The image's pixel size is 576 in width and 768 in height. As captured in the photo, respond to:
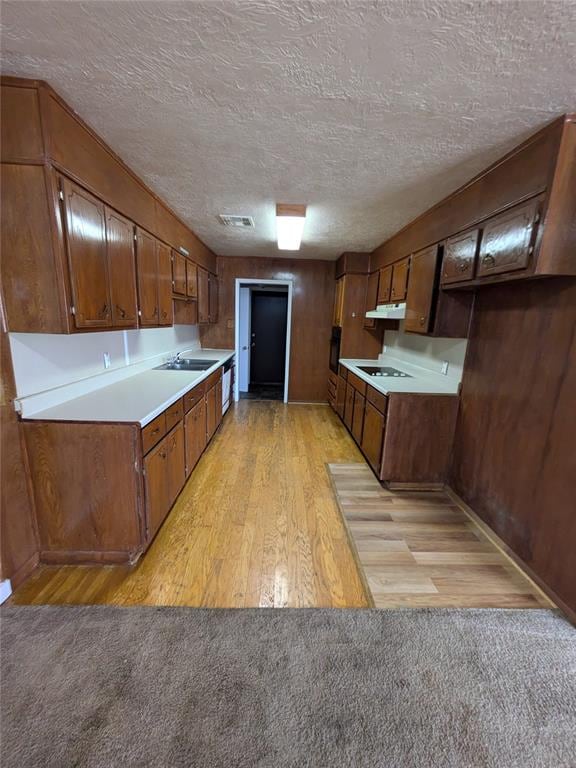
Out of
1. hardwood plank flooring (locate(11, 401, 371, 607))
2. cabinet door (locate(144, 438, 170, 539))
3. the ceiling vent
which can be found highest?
the ceiling vent

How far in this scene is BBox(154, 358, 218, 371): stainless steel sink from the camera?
11.6 feet

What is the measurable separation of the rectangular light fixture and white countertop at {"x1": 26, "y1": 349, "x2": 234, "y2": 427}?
1700 mm

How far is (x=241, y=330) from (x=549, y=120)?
5.03m

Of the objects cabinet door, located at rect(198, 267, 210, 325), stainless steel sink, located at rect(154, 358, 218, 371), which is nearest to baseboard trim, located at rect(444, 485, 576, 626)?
stainless steel sink, located at rect(154, 358, 218, 371)

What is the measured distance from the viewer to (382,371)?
3824 millimetres

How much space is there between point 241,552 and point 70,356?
1.74 meters

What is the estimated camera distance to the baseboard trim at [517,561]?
171 cm

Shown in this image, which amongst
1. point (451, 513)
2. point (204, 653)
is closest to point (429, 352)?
point (451, 513)

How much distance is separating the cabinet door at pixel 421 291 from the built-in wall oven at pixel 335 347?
1803mm

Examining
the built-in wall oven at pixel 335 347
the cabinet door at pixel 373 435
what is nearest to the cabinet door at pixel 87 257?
the cabinet door at pixel 373 435

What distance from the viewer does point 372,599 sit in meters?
1.75

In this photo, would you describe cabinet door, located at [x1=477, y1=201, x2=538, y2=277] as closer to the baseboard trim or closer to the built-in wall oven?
the baseboard trim

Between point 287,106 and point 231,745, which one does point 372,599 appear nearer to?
point 231,745

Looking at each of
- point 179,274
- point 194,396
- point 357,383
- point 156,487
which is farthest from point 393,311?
point 156,487
